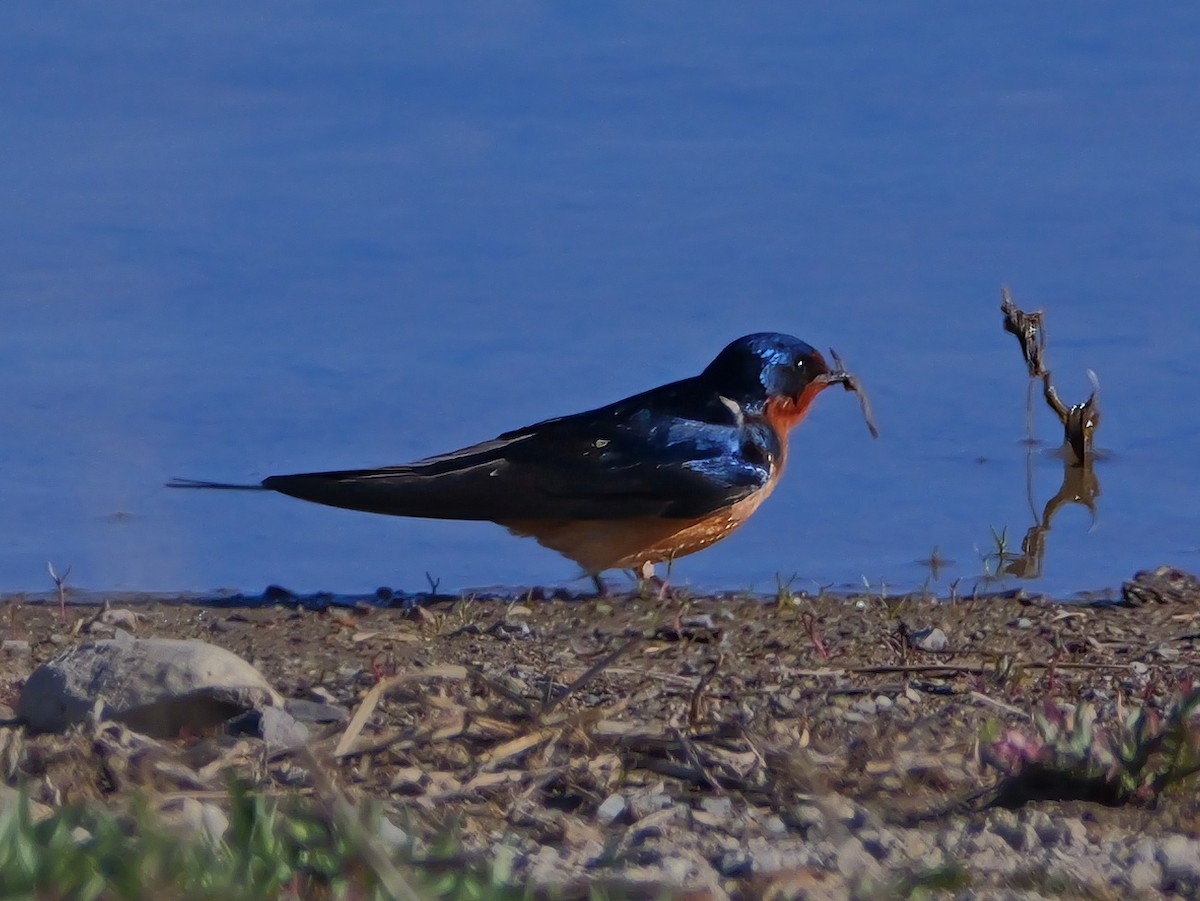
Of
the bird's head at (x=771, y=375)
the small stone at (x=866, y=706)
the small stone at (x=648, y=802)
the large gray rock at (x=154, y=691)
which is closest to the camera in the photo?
the small stone at (x=648, y=802)

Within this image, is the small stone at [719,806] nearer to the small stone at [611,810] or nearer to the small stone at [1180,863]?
the small stone at [611,810]

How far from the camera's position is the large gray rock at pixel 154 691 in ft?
13.4

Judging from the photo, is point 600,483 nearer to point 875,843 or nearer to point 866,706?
point 866,706

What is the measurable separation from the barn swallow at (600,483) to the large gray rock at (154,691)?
6.71 ft

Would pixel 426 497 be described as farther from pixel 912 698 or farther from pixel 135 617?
pixel 912 698

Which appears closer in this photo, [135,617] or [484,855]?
[484,855]

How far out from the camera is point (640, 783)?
3740mm

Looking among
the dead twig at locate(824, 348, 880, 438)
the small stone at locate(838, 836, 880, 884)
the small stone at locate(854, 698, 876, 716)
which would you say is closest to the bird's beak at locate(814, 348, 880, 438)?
the dead twig at locate(824, 348, 880, 438)

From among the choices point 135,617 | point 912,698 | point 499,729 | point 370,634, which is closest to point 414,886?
point 499,729

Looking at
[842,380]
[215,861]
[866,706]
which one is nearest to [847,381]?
[842,380]

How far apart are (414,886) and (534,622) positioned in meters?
3.14

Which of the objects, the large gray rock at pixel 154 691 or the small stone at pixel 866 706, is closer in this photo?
the large gray rock at pixel 154 691

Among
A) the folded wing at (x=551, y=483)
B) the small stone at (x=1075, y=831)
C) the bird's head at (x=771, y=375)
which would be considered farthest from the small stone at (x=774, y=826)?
the bird's head at (x=771, y=375)

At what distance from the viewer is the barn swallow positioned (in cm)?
634
